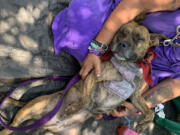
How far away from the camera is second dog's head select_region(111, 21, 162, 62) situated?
7.29 ft

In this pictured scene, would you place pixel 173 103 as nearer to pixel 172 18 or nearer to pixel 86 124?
pixel 86 124

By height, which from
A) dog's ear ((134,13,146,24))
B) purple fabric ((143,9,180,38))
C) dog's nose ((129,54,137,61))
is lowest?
dog's nose ((129,54,137,61))

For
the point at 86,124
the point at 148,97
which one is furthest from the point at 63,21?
the point at 86,124

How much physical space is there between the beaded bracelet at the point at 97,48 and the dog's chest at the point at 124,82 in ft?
0.88

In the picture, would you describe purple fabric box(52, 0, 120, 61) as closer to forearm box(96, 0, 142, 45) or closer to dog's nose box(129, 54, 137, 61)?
forearm box(96, 0, 142, 45)

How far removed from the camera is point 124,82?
2518 mm

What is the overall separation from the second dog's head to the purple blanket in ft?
0.62

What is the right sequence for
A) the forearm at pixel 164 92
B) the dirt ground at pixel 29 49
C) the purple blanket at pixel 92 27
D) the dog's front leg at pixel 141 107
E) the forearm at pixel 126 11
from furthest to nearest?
the forearm at pixel 164 92 < the dog's front leg at pixel 141 107 < the purple blanket at pixel 92 27 < the dirt ground at pixel 29 49 < the forearm at pixel 126 11

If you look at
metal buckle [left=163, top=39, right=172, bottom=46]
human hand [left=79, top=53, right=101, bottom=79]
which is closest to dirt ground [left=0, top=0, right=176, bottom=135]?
human hand [left=79, top=53, right=101, bottom=79]

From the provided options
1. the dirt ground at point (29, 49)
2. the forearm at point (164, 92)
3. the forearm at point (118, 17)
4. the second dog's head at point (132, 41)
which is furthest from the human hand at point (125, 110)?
the forearm at point (118, 17)

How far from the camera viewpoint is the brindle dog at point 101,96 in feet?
7.41

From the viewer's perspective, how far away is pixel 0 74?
239 centimetres

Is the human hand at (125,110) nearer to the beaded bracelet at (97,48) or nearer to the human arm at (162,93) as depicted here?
the human arm at (162,93)

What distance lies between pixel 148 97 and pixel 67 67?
1425 millimetres
